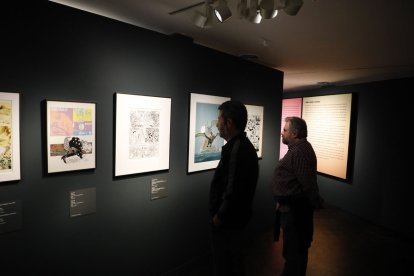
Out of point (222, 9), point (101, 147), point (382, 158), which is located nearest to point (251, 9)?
point (222, 9)

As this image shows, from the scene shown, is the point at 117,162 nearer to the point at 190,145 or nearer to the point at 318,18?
the point at 190,145

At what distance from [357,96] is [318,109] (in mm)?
799

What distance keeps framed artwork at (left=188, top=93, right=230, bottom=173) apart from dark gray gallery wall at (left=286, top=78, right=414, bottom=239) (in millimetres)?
3217

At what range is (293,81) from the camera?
Answer: 522cm

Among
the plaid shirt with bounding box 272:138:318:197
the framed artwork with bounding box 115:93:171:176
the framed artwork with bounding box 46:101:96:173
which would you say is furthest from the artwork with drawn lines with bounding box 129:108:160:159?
the plaid shirt with bounding box 272:138:318:197

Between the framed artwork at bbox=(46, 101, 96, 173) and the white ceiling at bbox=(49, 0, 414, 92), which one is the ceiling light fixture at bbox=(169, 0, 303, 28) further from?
the framed artwork at bbox=(46, 101, 96, 173)

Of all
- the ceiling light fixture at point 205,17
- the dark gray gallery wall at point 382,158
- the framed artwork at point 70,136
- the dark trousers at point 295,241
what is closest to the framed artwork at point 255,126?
the dark trousers at point 295,241

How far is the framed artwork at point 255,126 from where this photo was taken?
356cm

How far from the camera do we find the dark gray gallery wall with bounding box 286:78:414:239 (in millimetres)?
4215

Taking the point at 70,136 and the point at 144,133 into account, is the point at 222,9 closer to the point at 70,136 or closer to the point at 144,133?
the point at 144,133

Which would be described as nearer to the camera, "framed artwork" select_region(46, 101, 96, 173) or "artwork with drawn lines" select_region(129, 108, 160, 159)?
"framed artwork" select_region(46, 101, 96, 173)

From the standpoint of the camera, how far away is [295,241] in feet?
7.89

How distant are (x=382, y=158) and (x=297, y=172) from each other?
125 inches

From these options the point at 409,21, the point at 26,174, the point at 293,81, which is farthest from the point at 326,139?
the point at 26,174
